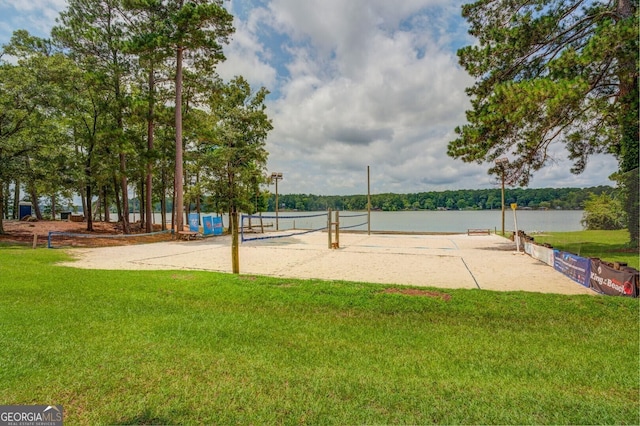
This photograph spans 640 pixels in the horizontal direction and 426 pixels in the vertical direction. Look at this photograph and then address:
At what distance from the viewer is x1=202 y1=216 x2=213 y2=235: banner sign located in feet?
61.4

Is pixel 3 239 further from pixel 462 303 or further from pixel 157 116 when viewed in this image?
pixel 462 303

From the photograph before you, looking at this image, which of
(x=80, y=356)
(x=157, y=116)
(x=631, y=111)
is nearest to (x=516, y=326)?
(x=80, y=356)

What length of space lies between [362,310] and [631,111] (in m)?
10.5

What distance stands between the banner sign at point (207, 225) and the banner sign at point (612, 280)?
674 inches

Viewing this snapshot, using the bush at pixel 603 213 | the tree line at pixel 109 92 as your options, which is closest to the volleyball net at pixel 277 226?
the tree line at pixel 109 92

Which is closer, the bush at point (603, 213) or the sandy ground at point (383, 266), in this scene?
the sandy ground at point (383, 266)

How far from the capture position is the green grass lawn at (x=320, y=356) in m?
2.08

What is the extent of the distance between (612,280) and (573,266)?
158 cm

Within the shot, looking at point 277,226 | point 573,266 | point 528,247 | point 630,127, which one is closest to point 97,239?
point 277,226

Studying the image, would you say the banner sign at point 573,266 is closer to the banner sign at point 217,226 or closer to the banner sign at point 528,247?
the banner sign at point 528,247

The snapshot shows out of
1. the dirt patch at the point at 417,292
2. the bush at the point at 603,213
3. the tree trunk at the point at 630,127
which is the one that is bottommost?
the dirt patch at the point at 417,292

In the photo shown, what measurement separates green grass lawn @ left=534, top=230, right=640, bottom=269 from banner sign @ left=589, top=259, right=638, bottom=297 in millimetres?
995

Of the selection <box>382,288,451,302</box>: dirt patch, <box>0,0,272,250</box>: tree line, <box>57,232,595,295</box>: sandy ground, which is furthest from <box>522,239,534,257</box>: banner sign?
<box>0,0,272,250</box>: tree line

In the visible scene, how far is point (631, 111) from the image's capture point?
30.5ft
